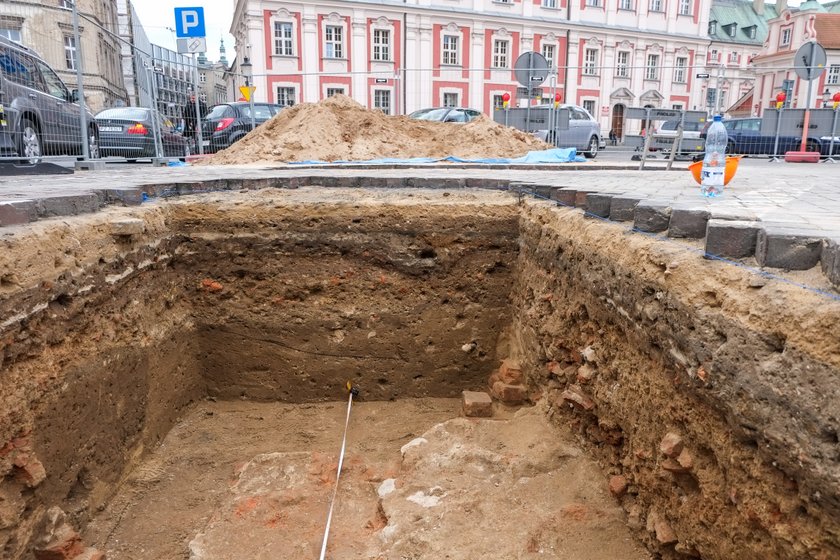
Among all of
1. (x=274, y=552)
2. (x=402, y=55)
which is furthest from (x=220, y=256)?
(x=402, y=55)

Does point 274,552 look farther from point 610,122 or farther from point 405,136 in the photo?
point 610,122

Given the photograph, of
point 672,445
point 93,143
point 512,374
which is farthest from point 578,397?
point 93,143

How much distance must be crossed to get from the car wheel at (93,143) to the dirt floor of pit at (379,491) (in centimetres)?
631

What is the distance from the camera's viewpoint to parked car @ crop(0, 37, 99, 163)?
755cm

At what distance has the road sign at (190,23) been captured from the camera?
11844mm

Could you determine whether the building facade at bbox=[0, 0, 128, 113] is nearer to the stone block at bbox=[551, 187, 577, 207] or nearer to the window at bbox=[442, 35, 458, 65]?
the stone block at bbox=[551, 187, 577, 207]

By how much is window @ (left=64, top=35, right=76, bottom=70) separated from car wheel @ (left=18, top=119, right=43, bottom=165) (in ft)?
6.03

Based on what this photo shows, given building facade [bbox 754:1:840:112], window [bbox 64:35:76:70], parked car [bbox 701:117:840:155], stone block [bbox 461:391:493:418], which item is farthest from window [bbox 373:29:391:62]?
stone block [bbox 461:391:493:418]

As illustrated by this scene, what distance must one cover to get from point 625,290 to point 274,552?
7.87 feet

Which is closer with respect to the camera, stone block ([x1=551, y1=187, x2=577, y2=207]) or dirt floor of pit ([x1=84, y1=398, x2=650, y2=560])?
dirt floor of pit ([x1=84, y1=398, x2=650, y2=560])

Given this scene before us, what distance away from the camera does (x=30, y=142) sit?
816 cm

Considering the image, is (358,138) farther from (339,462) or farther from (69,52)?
(339,462)

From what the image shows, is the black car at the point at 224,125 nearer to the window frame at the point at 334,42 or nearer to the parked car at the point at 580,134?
the parked car at the point at 580,134

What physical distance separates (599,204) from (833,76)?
147ft
